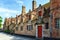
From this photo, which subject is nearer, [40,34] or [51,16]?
[51,16]

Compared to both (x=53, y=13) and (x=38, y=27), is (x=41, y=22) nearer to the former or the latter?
(x=38, y=27)

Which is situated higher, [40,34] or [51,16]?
[51,16]

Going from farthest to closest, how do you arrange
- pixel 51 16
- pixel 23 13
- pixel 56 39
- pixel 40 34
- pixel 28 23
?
pixel 23 13, pixel 28 23, pixel 40 34, pixel 51 16, pixel 56 39

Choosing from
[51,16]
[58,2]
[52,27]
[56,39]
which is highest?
[58,2]

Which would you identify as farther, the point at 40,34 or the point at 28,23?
the point at 28,23

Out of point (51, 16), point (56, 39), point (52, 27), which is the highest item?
point (51, 16)

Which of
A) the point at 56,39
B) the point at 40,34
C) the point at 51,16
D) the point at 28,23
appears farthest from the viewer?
the point at 28,23

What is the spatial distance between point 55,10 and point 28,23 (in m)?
15.6

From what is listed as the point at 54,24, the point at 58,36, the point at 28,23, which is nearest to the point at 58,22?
the point at 54,24

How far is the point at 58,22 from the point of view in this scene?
2762 centimetres

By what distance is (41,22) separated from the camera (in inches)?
1315

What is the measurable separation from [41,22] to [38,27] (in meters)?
1.58

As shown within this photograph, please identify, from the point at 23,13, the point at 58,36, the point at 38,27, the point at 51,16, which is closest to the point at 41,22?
the point at 38,27

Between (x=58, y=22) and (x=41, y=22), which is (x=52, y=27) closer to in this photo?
(x=58, y=22)
